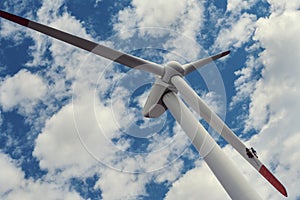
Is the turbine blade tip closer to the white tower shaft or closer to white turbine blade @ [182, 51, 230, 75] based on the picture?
the white tower shaft

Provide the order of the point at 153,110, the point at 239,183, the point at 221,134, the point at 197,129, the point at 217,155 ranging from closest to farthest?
the point at 239,183 → the point at 217,155 → the point at 197,129 → the point at 221,134 → the point at 153,110

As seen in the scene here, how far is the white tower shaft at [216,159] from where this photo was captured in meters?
19.5

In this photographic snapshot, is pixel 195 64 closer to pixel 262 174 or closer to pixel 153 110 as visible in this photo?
pixel 153 110

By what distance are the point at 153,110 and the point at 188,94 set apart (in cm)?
482

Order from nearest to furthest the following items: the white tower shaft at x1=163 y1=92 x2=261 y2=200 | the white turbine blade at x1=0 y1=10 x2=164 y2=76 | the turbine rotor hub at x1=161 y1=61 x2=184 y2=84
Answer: the white tower shaft at x1=163 y1=92 x2=261 y2=200, the white turbine blade at x1=0 y1=10 x2=164 y2=76, the turbine rotor hub at x1=161 y1=61 x2=184 y2=84

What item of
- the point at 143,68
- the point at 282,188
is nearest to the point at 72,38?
the point at 143,68

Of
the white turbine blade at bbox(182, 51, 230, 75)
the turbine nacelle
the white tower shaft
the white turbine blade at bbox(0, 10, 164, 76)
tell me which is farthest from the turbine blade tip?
the white turbine blade at bbox(0, 10, 164, 76)

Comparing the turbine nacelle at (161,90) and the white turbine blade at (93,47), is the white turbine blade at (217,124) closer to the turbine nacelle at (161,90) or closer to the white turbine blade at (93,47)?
the turbine nacelle at (161,90)

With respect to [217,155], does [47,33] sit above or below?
above

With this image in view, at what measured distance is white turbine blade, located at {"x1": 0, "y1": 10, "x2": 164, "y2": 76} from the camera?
26141 millimetres

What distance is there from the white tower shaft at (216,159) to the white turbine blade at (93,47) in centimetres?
459

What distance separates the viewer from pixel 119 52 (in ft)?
90.7

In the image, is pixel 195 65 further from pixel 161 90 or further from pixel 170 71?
pixel 161 90

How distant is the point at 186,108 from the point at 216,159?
6620mm
